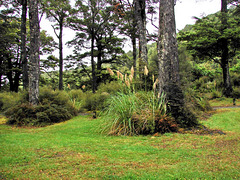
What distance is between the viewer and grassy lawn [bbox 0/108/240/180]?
229cm

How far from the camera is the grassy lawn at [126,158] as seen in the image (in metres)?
2.29

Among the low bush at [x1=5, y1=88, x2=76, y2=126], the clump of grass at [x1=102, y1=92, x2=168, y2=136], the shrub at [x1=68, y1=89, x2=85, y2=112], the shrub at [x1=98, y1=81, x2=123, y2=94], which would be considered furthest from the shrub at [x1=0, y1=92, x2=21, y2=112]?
the clump of grass at [x1=102, y1=92, x2=168, y2=136]

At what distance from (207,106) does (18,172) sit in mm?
8144

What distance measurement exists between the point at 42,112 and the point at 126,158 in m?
5.60

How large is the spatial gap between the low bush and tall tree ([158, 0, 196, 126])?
4870mm

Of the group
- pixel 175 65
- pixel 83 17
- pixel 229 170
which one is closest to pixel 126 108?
pixel 175 65

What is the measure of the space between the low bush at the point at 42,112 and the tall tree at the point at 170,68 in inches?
192

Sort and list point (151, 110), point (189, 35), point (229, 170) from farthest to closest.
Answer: point (189, 35)
point (151, 110)
point (229, 170)

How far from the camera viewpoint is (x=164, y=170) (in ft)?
7.75

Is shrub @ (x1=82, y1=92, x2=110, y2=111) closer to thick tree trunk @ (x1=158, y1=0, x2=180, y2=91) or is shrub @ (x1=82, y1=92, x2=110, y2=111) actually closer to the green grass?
thick tree trunk @ (x1=158, y1=0, x2=180, y2=91)

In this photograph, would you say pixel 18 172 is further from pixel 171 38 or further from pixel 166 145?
pixel 171 38

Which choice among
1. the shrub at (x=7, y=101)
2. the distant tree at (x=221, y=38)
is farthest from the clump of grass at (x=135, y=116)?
the distant tree at (x=221, y=38)

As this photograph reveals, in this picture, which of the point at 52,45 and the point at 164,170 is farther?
the point at 52,45

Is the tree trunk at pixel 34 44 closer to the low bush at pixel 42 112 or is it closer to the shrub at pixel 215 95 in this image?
the low bush at pixel 42 112
